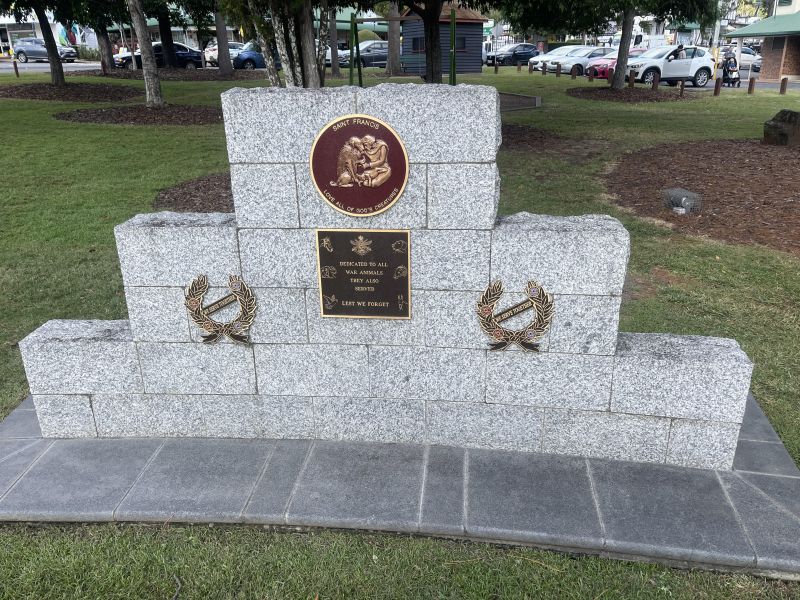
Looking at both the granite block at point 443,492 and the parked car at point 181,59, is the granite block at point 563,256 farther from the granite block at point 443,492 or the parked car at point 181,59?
the parked car at point 181,59

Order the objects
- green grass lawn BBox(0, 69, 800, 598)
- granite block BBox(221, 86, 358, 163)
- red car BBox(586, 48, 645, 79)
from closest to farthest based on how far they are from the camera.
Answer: green grass lawn BBox(0, 69, 800, 598) → granite block BBox(221, 86, 358, 163) → red car BBox(586, 48, 645, 79)

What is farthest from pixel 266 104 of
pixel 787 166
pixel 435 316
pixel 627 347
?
pixel 787 166

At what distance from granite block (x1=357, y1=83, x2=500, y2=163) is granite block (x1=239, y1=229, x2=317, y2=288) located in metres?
0.94

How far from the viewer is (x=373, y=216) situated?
14.4ft

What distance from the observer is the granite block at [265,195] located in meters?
4.36

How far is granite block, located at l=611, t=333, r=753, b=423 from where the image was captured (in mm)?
4430

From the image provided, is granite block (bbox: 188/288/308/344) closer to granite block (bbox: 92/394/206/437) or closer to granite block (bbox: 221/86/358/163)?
granite block (bbox: 92/394/206/437)

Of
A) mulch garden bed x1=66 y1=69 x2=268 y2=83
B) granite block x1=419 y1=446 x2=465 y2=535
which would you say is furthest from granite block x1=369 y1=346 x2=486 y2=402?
mulch garden bed x1=66 y1=69 x2=268 y2=83

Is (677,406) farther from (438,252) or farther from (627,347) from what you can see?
(438,252)

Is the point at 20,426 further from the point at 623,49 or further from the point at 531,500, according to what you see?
the point at 623,49

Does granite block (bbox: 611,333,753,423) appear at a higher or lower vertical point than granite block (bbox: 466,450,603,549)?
higher

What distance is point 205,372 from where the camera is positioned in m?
4.93

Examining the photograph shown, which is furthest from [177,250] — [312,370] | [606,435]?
[606,435]

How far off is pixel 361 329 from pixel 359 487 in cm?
109
